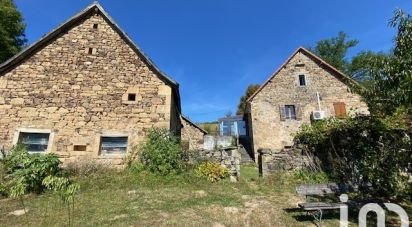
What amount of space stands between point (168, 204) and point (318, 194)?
3944 mm

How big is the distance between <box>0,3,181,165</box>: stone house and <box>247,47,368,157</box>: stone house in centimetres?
1001

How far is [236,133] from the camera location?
77.1 ft

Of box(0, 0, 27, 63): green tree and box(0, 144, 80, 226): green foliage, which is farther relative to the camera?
box(0, 0, 27, 63): green tree

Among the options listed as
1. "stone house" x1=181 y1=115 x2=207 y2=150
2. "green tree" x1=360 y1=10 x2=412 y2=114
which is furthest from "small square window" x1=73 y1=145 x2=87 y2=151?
"stone house" x1=181 y1=115 x2=207 y2=150

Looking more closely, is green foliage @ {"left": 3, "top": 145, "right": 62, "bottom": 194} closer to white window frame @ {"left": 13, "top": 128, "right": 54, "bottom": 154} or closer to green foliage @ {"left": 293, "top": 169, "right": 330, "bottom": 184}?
white window frame @ {"left": 13, "top": 128, "right": 54, "bottom": 154}

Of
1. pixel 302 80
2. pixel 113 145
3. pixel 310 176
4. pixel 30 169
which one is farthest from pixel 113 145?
pixel 302 80

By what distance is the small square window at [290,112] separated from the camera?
1961cm

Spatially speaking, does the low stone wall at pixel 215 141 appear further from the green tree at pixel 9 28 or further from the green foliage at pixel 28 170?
the green tree at pixel 9 28

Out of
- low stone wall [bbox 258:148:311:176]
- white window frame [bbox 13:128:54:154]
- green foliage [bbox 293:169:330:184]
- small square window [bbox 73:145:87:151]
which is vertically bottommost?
green foliage [bbox 293:169:330:184]

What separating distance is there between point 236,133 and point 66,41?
51.2 ft

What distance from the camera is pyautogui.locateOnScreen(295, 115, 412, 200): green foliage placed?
7.65 m

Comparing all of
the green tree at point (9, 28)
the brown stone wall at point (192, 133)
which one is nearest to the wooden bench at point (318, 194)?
the brown stone wall at point (192, 133)

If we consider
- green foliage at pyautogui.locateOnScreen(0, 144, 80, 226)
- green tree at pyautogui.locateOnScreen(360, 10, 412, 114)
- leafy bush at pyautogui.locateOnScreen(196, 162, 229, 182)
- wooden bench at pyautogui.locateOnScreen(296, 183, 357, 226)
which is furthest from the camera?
leafy bush at pyautogui.locateOnScreen(196, 162, 229, 182)

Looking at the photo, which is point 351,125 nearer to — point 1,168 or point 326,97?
point 326,97
